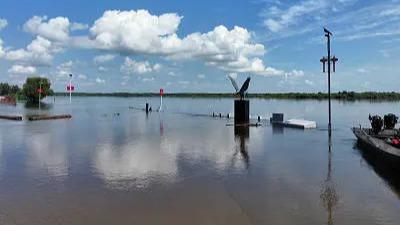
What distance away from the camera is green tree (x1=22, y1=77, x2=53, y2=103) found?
474 ft

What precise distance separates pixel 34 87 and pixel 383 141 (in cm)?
13653

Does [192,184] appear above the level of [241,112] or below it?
below

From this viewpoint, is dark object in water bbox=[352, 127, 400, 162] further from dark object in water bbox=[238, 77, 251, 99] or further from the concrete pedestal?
dark object in water bbox=[238, 77, 251, 99]

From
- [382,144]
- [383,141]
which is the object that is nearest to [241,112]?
[383,141]

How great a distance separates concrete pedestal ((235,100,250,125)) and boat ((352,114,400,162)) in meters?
15.0

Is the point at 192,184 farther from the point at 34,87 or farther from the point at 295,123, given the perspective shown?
the point at 34,87

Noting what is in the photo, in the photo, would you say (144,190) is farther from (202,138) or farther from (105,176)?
(202,138)

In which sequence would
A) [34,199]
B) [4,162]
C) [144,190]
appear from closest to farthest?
1. [34,199]
2. [144,190]
3. [4,162]

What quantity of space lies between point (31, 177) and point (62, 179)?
163 centimetres

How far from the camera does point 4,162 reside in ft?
77.0

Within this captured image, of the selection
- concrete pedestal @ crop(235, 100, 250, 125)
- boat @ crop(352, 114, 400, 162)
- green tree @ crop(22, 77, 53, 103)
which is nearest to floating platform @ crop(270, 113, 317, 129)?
concrete pedestal @ crop(235, 100, 250, 125)

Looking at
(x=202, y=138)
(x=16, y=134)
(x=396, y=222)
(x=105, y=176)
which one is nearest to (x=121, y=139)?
(x=202, y=138)

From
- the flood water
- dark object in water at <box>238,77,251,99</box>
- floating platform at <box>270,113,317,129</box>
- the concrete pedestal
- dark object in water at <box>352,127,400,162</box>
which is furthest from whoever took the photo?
dark object in water at <box>238,77,251,99</box>

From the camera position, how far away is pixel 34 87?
478 feet
